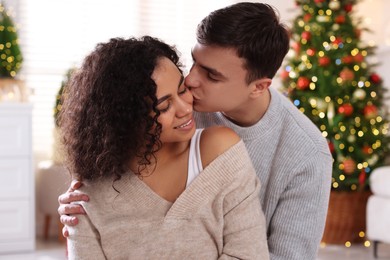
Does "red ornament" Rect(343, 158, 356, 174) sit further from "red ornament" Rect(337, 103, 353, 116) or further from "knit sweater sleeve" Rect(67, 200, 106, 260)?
"knit sweater sleeve" Rect(67, 200, 106, 260)

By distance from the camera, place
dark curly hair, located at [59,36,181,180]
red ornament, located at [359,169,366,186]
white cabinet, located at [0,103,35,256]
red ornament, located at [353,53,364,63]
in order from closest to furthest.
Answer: dark curly hair, located at [59,36,181,180], white cabinet, located at [0,103,35,256], red ornament, located at [359,169,366,186], red ornament, located at [353,53,364,63]

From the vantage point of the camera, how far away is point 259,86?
201 cm

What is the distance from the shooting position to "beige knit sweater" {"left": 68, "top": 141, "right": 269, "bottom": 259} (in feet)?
5.76

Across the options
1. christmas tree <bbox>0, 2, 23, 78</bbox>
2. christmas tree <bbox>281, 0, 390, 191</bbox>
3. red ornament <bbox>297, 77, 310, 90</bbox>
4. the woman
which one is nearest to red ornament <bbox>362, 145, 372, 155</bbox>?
christmas tree <bbox>281, 0, 390, 191</bbox>

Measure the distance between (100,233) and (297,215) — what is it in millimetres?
540

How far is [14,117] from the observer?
486 centimetres

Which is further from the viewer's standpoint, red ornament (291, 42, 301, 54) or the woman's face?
red ornament (291, 42, 301, 54)

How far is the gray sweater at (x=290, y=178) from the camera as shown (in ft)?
6.46

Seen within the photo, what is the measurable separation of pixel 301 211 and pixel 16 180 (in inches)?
127

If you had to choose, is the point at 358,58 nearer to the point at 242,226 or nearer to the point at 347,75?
the point at 347,75

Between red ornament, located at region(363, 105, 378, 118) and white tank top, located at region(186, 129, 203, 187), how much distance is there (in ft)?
11.4

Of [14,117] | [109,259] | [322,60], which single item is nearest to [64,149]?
[109,259]

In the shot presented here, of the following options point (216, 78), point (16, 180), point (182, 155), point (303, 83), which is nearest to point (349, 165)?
point (303, 83)

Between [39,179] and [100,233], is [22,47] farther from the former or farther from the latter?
[100,233]
